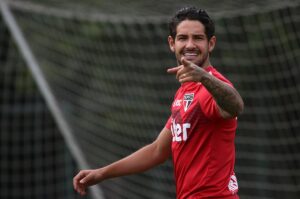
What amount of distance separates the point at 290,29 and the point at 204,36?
352cm

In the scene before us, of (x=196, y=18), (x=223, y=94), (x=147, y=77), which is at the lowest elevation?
(x=223, y=94)

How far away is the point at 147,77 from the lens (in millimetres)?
8977

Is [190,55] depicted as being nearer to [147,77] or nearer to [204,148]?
[204,148]

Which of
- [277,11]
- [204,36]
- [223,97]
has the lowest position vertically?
[223,97]

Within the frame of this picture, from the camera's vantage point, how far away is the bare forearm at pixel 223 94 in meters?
3.67

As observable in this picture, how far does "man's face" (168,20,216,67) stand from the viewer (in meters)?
3.96

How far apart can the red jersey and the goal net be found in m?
2.79

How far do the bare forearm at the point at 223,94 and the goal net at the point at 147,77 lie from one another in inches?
121

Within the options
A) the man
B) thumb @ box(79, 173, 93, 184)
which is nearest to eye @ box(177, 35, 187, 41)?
the man

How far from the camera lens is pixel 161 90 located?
8820 mm

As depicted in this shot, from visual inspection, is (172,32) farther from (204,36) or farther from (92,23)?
(92,23)

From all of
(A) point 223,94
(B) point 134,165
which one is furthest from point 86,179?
(A) point 223,94

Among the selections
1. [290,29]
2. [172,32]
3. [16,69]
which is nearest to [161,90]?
[290,29]

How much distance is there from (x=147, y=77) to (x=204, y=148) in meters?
4.93
